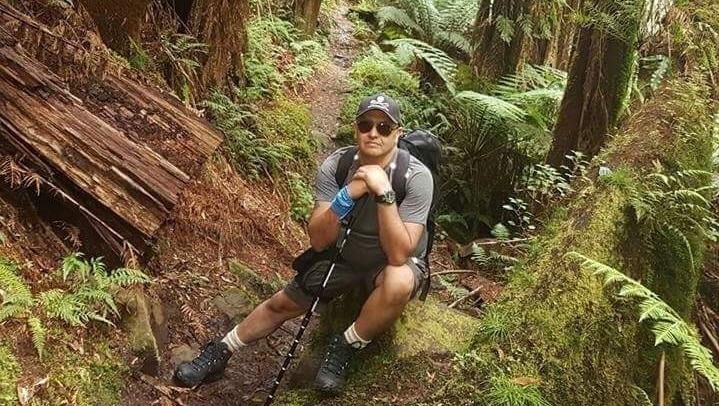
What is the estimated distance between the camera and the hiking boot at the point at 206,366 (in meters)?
3.84

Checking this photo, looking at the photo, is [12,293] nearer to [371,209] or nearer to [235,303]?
[371,209]

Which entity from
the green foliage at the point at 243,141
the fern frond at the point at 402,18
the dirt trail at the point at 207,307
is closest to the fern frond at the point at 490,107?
the green foliage at the point at 243,141

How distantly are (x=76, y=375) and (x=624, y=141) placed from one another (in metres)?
3.50

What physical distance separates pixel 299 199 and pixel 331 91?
420 cm

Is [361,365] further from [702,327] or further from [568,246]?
[702,327]

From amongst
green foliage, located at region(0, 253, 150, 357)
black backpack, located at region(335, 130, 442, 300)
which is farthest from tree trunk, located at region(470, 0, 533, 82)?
green foliage, located at region(0, 253, 150, 357)

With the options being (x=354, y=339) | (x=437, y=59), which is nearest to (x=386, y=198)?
(x=354, y=339)

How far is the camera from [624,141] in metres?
4.23

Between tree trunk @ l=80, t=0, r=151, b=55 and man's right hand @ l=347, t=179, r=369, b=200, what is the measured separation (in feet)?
9.83

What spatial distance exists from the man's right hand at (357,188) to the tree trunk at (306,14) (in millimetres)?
9132

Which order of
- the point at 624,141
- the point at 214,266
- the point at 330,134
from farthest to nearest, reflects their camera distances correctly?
the point at 330,134 < the point at 214,266 < the point at 624,141

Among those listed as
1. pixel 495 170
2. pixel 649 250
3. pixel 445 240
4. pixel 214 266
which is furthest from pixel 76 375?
pixel 495 170

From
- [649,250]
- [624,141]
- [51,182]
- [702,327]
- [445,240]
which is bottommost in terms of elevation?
[445,240]

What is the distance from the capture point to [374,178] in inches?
133
